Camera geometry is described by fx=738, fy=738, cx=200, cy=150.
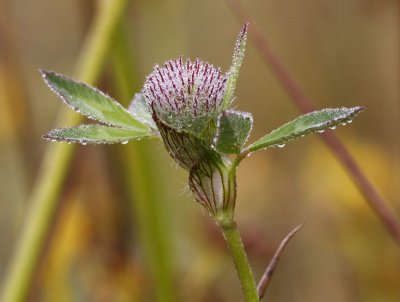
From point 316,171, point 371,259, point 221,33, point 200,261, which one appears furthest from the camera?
point 221,33

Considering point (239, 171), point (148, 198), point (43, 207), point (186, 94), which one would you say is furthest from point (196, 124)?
point (239, 171)

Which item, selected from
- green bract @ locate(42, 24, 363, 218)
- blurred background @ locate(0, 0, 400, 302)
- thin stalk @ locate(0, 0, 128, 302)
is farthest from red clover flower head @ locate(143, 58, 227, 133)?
blurred background @ locate(0, 0, 400, 302)

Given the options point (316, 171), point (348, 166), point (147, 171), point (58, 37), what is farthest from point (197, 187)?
point (58, 37)

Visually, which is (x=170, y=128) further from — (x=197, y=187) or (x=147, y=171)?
(x=147, y=171)

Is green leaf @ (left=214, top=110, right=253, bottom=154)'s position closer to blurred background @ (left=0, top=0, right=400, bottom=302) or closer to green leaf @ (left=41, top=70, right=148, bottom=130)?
green leaf @ (left=41, top=70, right=148, bottom=130)

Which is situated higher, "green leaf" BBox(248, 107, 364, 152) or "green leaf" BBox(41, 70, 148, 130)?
"green leaf" BBox(41, 70, 148, 130)

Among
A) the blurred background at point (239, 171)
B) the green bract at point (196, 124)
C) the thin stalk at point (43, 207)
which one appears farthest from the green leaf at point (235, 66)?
the blurred background at point (239, 171)

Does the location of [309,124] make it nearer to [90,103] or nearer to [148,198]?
[90,103]
